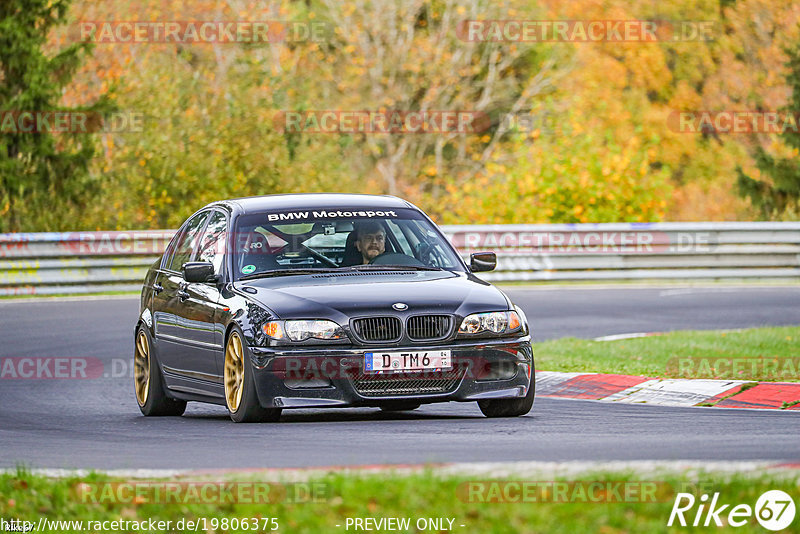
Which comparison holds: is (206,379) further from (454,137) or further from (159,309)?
(454,137)

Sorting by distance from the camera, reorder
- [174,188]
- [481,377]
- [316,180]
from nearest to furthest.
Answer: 1. [481,377]
2. [174,188]
3. [316,180]

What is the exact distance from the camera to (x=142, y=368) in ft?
41.2

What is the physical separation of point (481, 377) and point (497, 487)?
3.67 meters

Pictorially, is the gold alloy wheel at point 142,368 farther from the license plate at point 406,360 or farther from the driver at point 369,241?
the license plate at point 406,360

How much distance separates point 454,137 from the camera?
48.1 metres

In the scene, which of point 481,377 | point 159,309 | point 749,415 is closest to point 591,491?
point 481,377

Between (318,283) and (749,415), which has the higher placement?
(318,283)

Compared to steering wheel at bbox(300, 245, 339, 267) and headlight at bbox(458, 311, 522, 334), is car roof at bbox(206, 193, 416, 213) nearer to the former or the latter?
steering wheel at bbox(300, 245, 339, 267)

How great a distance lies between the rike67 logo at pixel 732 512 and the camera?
6.16m
